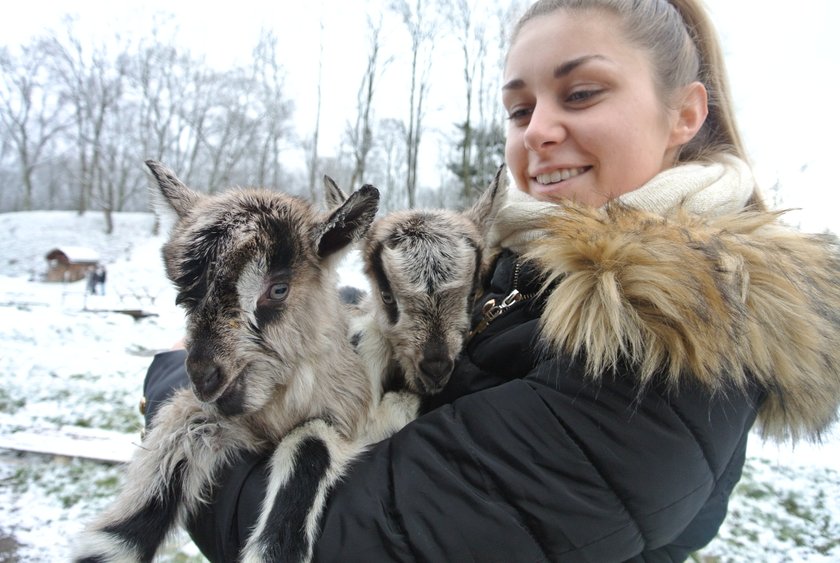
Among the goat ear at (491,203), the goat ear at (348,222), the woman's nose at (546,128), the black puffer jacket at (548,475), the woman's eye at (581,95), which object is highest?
the woman's eye at (581,95)

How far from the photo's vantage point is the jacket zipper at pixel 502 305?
187cm

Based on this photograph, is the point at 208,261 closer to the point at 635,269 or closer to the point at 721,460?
the point at 635,269

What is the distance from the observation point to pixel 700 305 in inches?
50.9

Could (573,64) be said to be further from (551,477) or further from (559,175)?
(551,477)

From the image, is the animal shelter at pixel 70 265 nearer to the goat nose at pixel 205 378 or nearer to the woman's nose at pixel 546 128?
the goat nose at pixel 205 378

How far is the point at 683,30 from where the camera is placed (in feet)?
7.02

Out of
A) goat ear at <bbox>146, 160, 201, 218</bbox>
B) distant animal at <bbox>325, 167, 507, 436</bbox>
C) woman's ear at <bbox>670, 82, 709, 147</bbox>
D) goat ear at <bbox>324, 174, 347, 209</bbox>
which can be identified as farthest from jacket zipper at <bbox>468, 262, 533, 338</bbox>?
goat ear at <bbox>146, 160, 201, 218</bbox>

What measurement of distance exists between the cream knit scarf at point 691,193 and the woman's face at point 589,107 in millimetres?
108

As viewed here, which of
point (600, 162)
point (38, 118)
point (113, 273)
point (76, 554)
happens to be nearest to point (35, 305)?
point (113, 273)

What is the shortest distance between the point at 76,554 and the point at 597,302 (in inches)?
71.9

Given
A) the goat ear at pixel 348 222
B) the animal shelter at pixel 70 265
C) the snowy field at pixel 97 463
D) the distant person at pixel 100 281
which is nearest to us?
Result: the goat ear at pixel 348 222

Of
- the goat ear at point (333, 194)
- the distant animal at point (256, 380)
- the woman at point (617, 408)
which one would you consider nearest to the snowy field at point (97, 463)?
the distant animal at point (256, 380)

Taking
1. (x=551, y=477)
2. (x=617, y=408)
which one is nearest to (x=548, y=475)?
(x=551, y=477)

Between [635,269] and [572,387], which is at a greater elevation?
[635,269]
